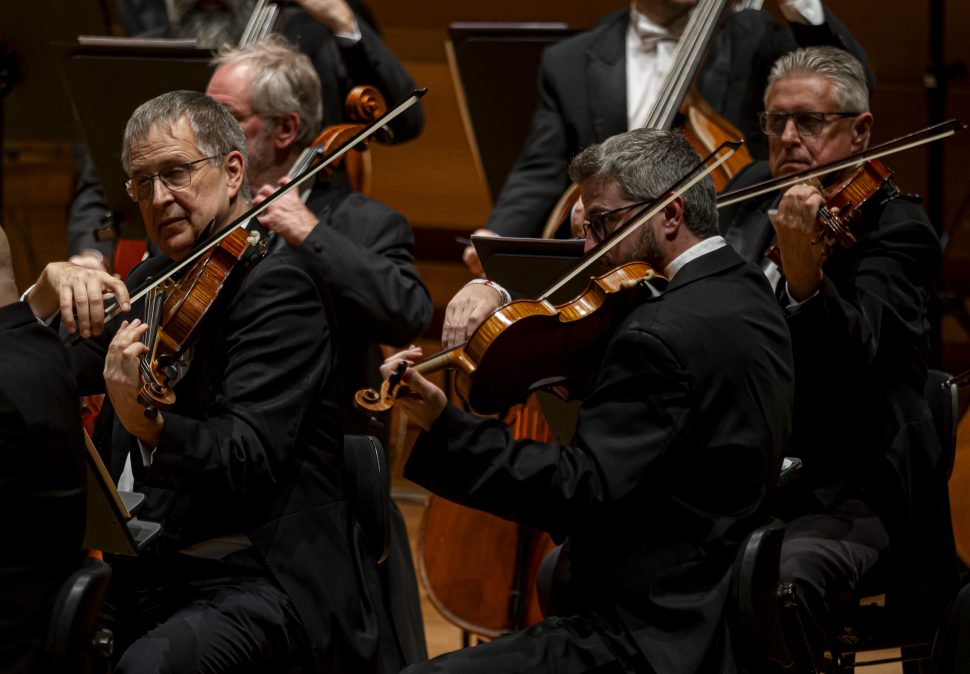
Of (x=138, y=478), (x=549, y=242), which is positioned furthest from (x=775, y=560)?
(x=138, y=478)

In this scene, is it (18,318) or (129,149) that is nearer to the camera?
(18,318)

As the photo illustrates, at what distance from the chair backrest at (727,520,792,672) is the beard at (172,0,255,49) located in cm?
208

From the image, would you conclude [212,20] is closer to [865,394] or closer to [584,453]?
[865,394]

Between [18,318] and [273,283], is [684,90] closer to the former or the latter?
[273,283]

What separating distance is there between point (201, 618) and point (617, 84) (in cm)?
172

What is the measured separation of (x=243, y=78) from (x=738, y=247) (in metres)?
1.03

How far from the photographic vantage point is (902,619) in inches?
97.9

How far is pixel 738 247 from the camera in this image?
2842 millimetres

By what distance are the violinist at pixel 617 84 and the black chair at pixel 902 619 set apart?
0.91 meters

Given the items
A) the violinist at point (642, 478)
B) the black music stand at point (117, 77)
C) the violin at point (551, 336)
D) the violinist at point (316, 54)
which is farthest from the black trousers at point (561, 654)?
the black music stand at point (117, 77)

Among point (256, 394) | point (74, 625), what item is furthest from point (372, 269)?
point (74, 625)

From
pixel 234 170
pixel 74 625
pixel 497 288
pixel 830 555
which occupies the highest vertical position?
pixel 234 170

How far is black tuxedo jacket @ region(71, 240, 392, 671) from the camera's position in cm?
222

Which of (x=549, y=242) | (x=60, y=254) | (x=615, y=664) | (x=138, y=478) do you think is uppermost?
(x=549, y=242)
